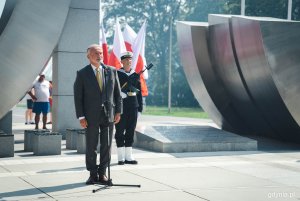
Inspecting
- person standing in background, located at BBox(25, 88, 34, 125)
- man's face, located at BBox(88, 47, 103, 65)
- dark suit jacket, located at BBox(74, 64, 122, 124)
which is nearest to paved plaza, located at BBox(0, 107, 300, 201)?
dark suit jacket, located at BBox(74, 64, 122, 124)

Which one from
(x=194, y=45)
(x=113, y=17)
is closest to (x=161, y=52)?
(x=113, y=17)

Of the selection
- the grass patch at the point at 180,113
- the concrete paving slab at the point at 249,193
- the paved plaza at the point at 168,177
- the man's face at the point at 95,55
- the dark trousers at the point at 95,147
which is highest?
the man's face at the point at 95,55

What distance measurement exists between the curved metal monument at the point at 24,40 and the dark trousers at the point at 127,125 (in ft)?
6.78

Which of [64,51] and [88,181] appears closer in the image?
[88,181]

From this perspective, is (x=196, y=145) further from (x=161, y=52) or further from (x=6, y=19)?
(x=161, y=52)

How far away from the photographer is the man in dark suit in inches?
270

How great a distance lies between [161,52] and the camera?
64.6 m

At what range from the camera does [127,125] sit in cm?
913

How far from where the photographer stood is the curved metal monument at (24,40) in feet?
30.5

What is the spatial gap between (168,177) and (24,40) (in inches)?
162

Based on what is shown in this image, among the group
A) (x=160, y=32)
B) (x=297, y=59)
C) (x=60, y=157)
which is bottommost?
(x=60, y=157)

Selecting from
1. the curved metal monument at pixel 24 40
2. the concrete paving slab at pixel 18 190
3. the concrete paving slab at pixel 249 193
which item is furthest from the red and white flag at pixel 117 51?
the concrete paving slab at pixel 249 193

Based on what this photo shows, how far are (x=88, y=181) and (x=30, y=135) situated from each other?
4151 millimetres

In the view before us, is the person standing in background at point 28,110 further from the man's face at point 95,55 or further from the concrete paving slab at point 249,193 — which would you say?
the concrete paving slab at point 249,193
